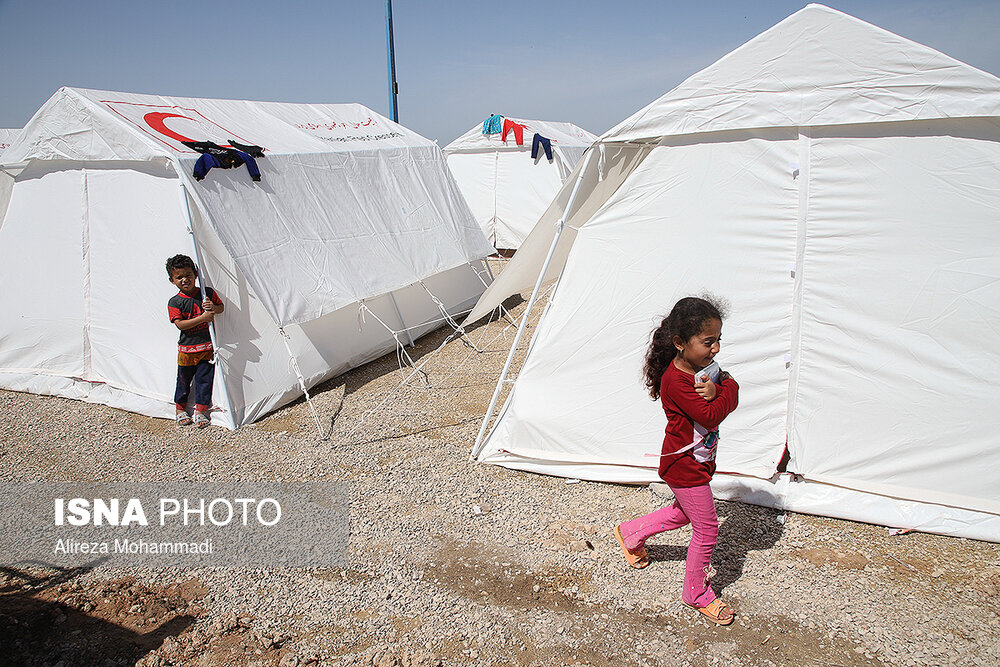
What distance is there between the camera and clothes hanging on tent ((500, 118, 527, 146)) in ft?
42.2

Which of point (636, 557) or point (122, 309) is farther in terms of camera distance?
point (122, 309)

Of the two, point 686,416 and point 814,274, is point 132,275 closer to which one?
point 686,416

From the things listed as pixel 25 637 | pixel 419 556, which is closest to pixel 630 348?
pixel 419 556

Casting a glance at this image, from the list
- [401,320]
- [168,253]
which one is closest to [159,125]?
[168,253]

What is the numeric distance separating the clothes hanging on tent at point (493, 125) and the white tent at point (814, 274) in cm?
963

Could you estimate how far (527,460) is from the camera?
4.31 metres

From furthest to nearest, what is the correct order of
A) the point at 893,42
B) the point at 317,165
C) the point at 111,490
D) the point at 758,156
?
the point at 317,165
the point at 111,490
the point at 758,156
the point at 893,42

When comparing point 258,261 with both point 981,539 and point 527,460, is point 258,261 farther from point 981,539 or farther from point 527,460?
point 981,539

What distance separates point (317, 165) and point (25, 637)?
481 centimetres

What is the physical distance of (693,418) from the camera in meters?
2.73

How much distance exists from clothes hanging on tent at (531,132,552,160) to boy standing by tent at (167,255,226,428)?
8651 mm

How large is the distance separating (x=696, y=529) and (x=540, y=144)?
11.0 metres

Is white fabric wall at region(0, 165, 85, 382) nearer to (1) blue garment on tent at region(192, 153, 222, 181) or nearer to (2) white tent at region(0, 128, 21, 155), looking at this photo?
(1) blue garment on tent at region(192, 153, 222, 181)

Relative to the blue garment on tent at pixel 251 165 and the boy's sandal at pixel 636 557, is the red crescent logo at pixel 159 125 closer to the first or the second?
the blue garment on tent at pixel 251 165
